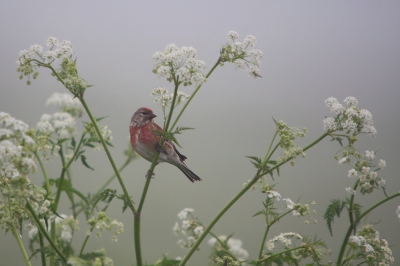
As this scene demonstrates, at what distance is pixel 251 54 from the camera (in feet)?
4.42

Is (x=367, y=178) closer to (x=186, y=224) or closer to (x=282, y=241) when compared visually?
(x=282, y=241)

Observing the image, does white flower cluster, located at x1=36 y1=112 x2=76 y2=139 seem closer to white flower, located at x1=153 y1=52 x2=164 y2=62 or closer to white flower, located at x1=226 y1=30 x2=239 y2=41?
white flower, located at x1=153 y1=52 x2=164 y2=62

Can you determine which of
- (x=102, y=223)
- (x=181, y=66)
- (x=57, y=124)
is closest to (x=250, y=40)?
(x=181, y=66)

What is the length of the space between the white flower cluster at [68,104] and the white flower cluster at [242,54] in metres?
1.51

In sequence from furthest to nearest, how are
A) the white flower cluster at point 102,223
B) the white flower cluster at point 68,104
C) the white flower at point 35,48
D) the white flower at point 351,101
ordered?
the white flower cluster at point 68,104
the white flower at point 351,101
the white flower at point 35,48
the white flower cluster at point 102,223

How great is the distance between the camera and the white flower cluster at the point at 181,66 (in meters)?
1.18

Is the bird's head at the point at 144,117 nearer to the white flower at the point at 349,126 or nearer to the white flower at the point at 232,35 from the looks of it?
the white flower at the point at 232,35

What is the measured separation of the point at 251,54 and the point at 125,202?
69 centimetres

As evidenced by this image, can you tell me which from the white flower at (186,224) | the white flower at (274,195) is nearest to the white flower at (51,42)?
the white flower at (274,195)

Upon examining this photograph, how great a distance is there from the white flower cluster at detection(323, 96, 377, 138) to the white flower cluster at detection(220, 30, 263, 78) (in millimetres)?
318

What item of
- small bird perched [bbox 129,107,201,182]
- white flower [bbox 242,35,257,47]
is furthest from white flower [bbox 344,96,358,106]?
small bird perched [bbox 129,107,201,182]

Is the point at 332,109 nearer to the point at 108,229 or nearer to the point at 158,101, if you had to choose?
the point at 158,101

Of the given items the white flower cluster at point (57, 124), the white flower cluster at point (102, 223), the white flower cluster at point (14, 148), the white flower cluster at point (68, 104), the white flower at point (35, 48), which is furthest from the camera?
the white flower cluster at point (68, 104)

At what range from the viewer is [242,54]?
4.39 ft
